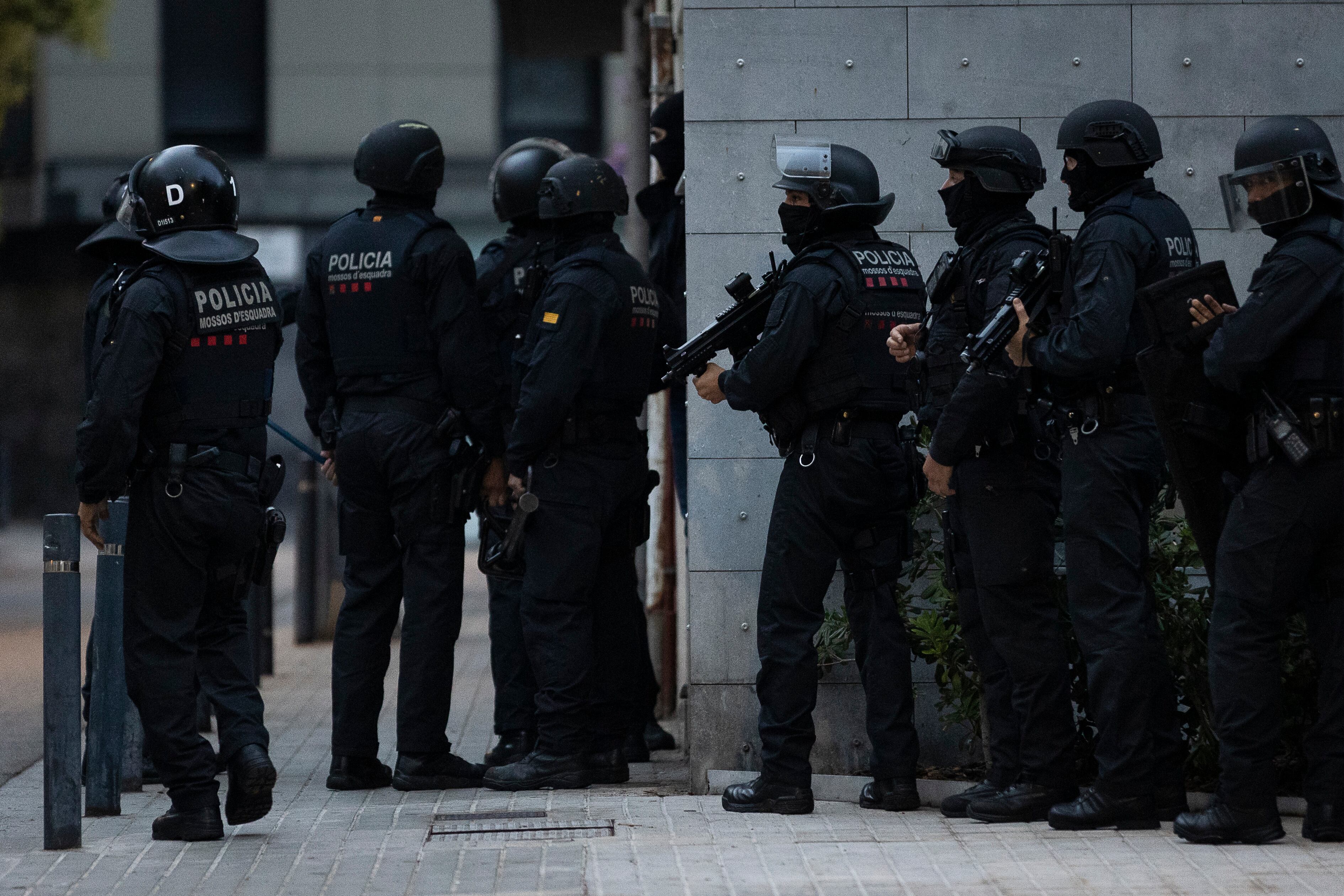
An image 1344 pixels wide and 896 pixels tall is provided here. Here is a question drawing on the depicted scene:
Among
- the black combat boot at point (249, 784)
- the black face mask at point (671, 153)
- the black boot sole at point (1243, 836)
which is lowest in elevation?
the black boot sole at point (1243, 836)

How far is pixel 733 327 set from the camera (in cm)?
618

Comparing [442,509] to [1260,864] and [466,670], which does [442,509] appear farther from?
[466,670]

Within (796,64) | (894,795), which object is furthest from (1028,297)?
(894,795)

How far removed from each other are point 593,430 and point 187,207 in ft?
5.58

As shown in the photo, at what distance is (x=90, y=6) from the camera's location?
840 inches

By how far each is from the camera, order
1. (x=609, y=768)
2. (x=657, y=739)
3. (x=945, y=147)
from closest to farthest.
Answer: (x=945, y=147) < (x=609, y=768) < (x=657, y=739)

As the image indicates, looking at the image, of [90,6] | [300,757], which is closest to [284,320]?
[300,757]

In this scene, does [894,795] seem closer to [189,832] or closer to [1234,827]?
[1234,827]

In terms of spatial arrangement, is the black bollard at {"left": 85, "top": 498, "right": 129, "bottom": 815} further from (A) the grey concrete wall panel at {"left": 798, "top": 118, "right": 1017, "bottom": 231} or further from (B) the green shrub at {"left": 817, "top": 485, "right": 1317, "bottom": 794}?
(A) the grey concrete wall panel at {"left": 798, "top": 118, "right": 1017, "bottom": 231}

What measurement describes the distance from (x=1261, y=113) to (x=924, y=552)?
80.0 inches

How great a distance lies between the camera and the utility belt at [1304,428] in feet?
16.3

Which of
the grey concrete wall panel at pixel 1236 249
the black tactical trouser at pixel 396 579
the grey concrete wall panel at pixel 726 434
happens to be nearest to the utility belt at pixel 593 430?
the grey concrete wall panel at pixel 726 434

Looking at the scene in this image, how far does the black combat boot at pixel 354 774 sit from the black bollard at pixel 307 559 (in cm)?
526

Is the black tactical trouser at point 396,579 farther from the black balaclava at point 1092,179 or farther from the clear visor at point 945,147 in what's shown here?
the black balaclava at point 1092,179
